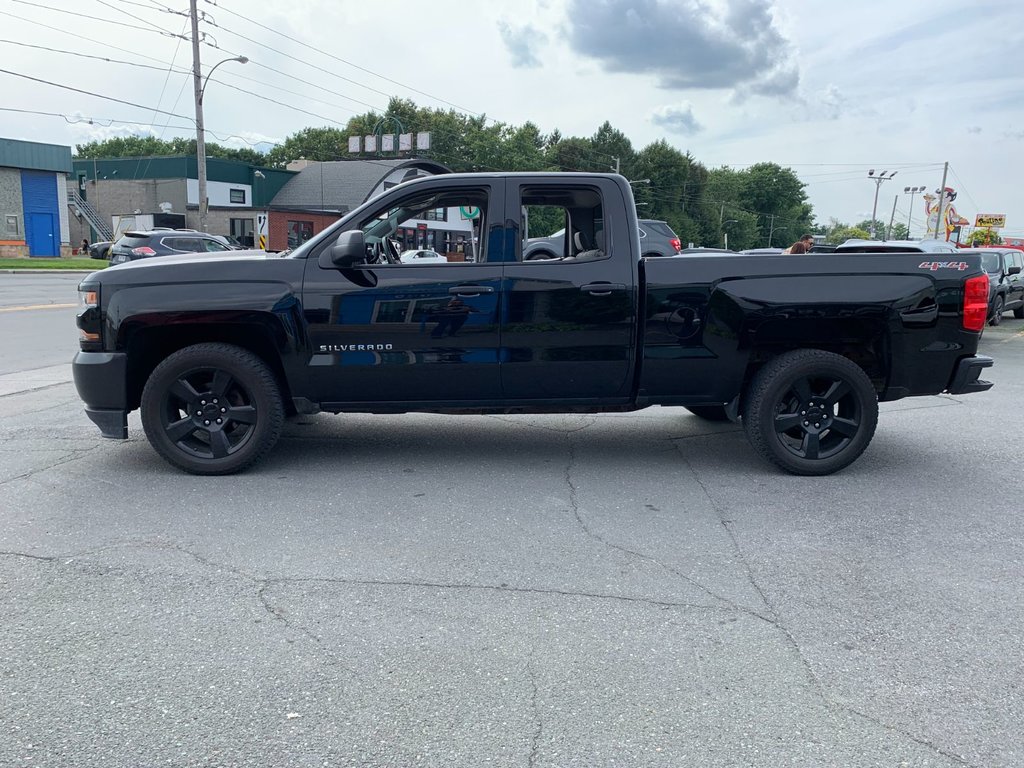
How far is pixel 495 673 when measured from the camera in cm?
305

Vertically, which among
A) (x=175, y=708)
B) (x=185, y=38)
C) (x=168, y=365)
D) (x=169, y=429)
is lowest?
(x=175, y=708)

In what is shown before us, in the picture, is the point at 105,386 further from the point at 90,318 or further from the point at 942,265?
the point at 942,265

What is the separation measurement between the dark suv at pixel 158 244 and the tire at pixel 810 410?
18.9 m

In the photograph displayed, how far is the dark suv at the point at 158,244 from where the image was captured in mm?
21750

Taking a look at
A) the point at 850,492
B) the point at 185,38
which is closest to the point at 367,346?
the point at 850,492

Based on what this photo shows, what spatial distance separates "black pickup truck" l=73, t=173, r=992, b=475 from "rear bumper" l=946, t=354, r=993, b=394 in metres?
0.01

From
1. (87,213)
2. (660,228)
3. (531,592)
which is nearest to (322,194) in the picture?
(87,213)

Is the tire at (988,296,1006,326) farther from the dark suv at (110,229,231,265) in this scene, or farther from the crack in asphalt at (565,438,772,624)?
the dark suv at (110,229,231,265)

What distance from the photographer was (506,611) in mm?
3547

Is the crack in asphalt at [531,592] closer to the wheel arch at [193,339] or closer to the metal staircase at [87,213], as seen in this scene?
the wheel arch at [193,339]

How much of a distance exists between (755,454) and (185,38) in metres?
33.8

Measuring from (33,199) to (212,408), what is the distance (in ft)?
155

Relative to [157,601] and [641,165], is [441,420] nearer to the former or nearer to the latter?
[157,601]

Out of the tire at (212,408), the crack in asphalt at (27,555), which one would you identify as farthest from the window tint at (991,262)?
the crack in asphalt at (27,555)
